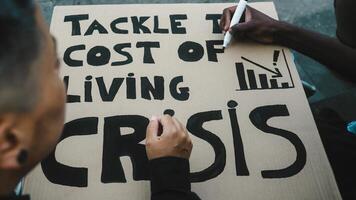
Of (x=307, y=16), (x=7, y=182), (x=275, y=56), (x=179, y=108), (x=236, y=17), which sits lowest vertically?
(x=7, y=182)

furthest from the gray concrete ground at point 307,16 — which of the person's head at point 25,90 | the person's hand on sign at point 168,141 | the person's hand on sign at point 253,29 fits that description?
the person's head at point 25,90

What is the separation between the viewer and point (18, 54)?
19.5 inches

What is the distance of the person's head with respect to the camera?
49 cm

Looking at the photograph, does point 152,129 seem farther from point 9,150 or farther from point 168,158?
point 9,150

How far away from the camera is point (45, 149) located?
1.87 ft

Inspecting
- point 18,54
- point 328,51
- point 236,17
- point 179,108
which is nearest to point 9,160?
point 18,54

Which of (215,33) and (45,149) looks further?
(215,33)

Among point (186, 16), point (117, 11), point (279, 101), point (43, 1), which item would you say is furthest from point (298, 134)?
point (43, 1)

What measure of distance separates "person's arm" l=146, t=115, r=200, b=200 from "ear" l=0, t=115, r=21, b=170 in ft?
1.04

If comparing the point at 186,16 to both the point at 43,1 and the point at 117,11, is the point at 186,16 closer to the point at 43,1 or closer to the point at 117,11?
the point at 117,11

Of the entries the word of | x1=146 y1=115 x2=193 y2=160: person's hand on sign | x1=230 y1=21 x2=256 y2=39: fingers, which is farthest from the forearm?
x1=146 y1=115 x2=193 y2=160: person's hand on sign

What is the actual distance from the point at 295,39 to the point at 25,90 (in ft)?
2.62

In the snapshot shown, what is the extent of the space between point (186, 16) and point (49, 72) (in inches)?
25.9

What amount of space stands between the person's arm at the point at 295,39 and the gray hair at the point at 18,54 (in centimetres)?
66
